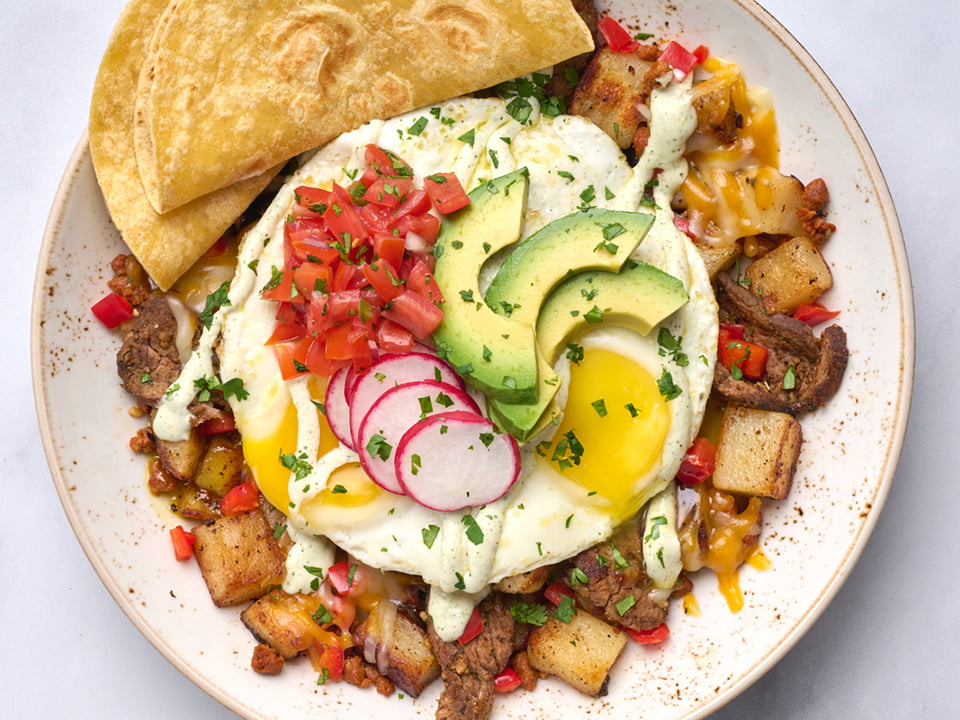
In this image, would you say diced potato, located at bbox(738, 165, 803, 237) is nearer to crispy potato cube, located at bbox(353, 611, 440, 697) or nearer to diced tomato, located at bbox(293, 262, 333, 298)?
diced tomato, located at bbox(293, 262, 333, 298)

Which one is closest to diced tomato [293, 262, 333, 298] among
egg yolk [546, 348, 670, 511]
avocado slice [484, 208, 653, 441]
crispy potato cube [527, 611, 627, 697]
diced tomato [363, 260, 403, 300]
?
diced tomato [363, 260, 403, 300]

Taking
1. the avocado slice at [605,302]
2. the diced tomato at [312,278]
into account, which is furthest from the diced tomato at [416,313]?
the avocado slice at [605,302]

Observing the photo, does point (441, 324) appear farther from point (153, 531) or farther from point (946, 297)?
point (946, 297)

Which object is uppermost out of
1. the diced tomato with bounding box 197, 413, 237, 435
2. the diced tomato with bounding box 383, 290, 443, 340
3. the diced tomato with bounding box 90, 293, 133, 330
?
the diced tomato with bounding box 383, 290, 443, 340

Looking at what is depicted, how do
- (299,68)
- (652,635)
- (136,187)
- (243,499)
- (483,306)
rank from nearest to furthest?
(483,306)
(299,68)
(136,187)
(652,635)
(243,499)

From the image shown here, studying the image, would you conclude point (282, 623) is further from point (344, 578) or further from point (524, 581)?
point (524, 581)

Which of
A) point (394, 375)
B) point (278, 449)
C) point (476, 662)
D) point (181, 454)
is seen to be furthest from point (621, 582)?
point (181, 454)

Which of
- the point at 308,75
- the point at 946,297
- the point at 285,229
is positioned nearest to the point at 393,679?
the point at 285,229
